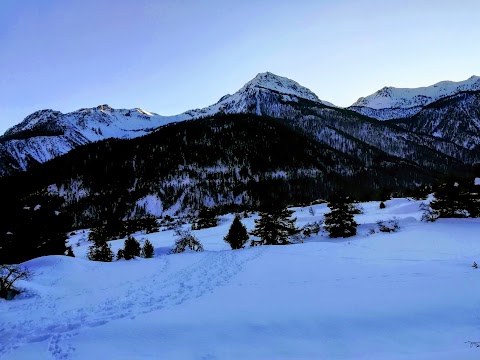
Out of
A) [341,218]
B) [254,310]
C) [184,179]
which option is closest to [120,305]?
[254,310]

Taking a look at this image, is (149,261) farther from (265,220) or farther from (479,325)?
(479,325)

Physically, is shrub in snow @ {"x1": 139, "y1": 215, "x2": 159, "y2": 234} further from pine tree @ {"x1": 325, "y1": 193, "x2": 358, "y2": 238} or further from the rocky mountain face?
the rocky mountain face

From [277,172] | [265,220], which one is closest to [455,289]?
[265,220]

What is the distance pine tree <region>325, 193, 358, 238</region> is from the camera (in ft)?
114

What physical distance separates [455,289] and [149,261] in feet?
62.4

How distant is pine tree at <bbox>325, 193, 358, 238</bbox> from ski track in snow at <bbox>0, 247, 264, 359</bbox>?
1631cm

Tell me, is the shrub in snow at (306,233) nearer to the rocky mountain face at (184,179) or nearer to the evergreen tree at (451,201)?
the evergreen tree at (451,201)

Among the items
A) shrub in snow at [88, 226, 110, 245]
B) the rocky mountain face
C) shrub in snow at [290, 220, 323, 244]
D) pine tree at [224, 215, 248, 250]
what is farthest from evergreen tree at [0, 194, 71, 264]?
the rocky mountain face

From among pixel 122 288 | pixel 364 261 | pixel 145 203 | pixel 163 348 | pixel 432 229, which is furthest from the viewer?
pixel 145 203

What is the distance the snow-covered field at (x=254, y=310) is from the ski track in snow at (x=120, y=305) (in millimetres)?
51

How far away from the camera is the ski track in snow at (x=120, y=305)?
10.3 metres

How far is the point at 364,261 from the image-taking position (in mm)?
20188

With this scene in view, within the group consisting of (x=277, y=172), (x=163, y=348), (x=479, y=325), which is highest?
(x=277, y=172)

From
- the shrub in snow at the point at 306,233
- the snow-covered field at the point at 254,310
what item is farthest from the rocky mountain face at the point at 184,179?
the snow-covered field at the point at 254,310
